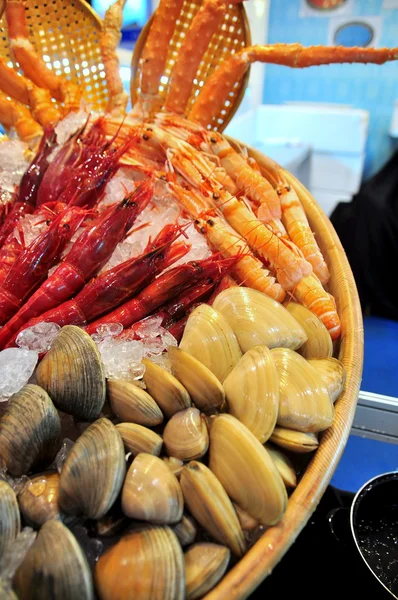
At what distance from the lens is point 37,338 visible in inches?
42.2

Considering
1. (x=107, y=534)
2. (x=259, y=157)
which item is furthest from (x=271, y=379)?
(x=259, y=157)

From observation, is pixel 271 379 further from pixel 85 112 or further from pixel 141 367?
pixel 85 112

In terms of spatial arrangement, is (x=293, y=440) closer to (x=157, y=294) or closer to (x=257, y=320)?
(x=257, y=320)

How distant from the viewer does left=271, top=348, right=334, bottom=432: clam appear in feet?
2.91

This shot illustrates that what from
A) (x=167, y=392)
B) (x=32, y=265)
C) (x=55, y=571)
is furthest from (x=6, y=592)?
(x=32, y=265)

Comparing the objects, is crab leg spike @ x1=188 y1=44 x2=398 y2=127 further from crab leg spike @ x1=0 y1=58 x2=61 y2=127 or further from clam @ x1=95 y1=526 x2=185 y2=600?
clam @ x1=95 y1=526 x2=185 y2=600

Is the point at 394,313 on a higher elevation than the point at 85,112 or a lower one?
lower

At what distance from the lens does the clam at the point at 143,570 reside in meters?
0.66

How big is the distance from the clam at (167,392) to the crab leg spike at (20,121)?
4.92 ft

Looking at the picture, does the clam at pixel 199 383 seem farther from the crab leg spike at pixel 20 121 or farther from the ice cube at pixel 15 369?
the crab leg spike at pixel 20 121

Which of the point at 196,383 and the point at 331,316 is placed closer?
the point at 196,383

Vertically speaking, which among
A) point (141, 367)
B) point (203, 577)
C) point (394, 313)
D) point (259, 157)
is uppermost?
point (259, 157)

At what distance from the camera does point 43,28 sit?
209 cm

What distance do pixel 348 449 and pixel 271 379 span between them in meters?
0.92
